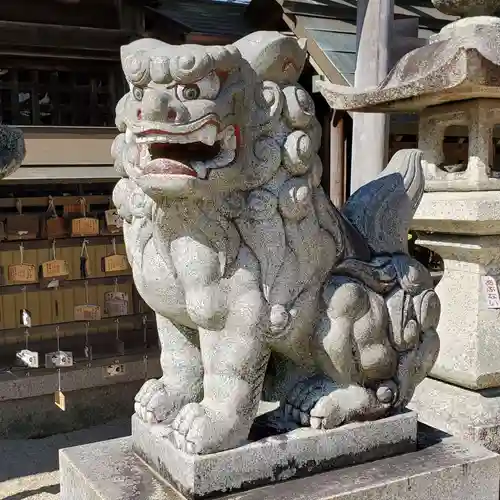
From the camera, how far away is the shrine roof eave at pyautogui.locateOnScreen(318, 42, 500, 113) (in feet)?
7.79

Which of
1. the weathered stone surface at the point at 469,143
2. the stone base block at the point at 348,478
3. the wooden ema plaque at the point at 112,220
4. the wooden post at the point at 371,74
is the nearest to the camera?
the stone base block at the point at 348,478

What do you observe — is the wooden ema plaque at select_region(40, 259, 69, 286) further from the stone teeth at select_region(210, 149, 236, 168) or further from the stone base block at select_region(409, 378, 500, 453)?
the stone teeth at select_region(210, 149, 236, 168)

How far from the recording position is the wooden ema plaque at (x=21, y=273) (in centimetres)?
459

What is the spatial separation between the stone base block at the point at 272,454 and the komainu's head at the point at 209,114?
0.65 meters

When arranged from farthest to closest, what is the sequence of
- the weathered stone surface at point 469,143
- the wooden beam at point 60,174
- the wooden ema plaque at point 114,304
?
the wooden ema plaque at point 114,304 < the wooden beam at point 60,174 < the weathered stone surface at point 469,143

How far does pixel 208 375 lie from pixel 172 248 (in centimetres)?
34

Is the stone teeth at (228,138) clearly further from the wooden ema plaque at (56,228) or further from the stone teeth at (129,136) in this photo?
the wooden ema plaque at (56,228)

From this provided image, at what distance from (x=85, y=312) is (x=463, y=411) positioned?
2.80 meters

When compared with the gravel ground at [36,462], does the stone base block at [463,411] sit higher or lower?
higher

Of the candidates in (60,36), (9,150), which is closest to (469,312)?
(9,150)

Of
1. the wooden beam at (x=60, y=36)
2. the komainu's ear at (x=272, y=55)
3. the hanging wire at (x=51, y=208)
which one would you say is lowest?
the hanging wire at (x=51, y=208)

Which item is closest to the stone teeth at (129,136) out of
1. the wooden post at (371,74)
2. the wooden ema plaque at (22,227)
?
the wooden post at (371,74)

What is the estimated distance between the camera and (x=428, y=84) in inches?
99.7

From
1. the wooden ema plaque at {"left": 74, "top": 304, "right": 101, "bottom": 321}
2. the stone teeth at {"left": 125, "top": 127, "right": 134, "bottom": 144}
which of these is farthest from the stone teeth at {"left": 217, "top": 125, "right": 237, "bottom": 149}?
the wooden ema plaque at {"left": 74, "top": 304, "right": 101, "bottom": 321}
